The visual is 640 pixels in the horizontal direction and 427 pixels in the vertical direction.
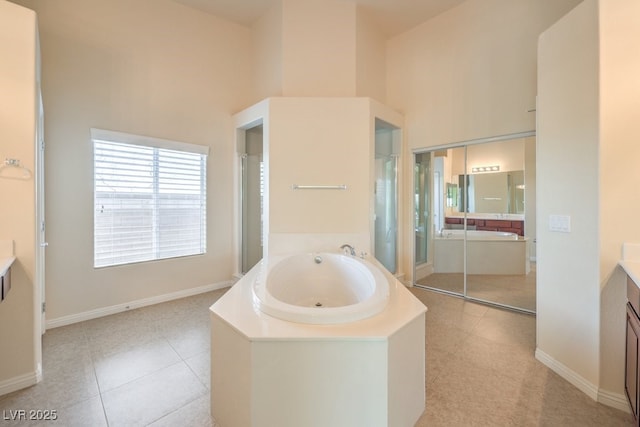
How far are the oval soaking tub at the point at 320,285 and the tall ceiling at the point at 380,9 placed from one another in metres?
3.20

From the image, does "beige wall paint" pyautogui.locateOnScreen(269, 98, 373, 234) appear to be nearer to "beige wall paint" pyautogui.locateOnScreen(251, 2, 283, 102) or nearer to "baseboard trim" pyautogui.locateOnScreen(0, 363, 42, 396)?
"beige wall paint" pyautogui.locateOnScreen(251, 2, 283, 102)

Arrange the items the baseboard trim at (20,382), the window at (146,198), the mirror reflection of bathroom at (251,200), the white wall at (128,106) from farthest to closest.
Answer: the mirror reflection of bathroom at (251,200) < the window at (146,198) < the white wall at (128,106) < the baseboard trim at (20,382)

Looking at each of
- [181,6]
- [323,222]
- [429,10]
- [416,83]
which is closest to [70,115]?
[181,6]

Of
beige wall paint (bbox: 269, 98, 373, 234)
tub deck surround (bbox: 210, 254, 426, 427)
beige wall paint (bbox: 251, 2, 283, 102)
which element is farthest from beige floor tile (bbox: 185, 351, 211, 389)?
beige wall paint (bbox: 251, 2, 283, 102)

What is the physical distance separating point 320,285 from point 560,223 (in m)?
1.90

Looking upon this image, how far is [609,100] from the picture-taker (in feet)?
5.17

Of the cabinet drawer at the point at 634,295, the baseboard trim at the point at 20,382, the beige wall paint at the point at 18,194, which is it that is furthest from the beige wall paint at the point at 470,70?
the baseboard trim at the point at 20,382

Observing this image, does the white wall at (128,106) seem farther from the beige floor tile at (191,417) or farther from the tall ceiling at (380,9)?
the beige floor tile at (191,417)

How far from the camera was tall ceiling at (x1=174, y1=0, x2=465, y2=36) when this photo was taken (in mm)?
3361

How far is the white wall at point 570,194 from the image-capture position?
1645 millimetres

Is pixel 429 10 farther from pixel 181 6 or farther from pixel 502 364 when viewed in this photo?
pixel 502 364

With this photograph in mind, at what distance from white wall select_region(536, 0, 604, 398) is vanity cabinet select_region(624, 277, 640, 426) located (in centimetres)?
16

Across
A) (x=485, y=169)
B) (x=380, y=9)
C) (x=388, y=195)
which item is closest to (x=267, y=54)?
(x=380, y=9)

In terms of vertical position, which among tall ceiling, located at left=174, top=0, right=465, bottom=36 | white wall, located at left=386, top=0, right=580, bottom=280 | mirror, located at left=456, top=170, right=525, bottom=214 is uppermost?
tall ceiling, located at left=174, top=0, right=465, bottom=36
